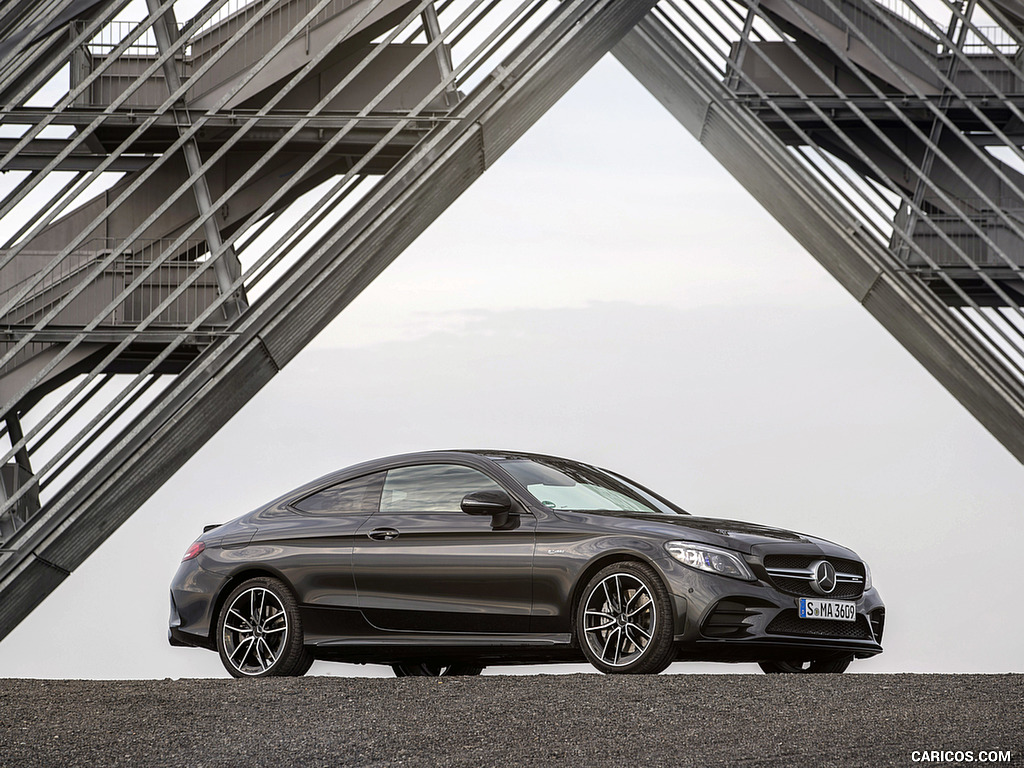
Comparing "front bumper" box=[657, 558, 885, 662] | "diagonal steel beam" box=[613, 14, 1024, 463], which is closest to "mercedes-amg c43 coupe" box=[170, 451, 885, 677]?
"front bumper" box=[657, 558, 885, 662]

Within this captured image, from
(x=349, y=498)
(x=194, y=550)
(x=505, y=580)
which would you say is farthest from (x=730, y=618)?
(x=194, y=550)

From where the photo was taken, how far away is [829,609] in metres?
8.66

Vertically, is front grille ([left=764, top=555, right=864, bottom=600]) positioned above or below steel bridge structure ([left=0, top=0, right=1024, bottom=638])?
below

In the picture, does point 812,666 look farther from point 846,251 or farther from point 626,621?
point 846,251

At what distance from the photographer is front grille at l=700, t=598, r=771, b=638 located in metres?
8.21

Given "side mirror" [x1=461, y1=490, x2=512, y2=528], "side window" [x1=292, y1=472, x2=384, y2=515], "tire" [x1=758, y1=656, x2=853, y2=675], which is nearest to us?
"side mirror" [x1=461, y1=490, x2=512, y2=528]

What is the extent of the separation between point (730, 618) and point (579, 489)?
171 cm

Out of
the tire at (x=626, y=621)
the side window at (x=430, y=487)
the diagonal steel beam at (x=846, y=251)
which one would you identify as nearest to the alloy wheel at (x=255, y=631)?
the side window at (x=430, y=487)

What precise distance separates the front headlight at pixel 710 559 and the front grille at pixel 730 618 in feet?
0.49

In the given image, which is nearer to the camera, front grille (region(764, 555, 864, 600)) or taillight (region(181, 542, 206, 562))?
front grille (region(764, 555, 864, 600))

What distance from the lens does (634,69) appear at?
18031 mm

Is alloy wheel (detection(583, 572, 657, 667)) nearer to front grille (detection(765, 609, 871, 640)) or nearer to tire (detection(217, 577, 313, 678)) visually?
front grille (detection(765, 609, 871, 640))

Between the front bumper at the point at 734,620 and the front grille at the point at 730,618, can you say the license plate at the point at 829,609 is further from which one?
the front grille at the point at 730,618

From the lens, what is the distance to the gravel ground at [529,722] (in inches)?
236
